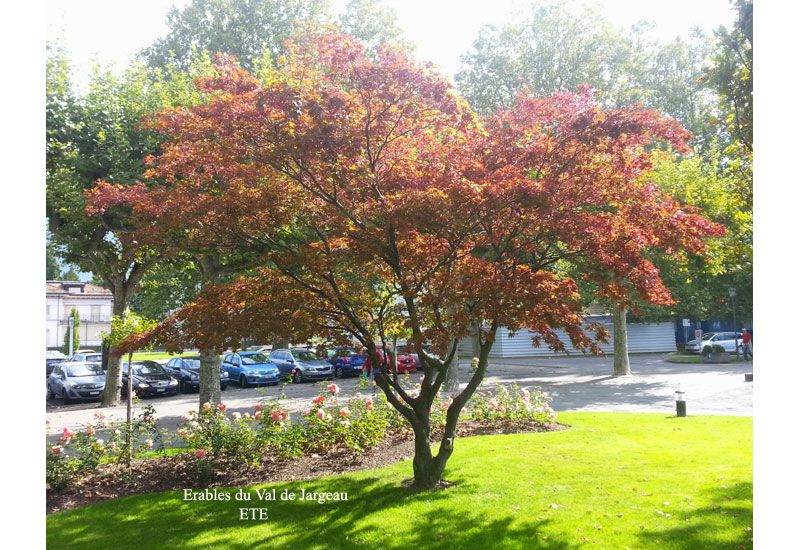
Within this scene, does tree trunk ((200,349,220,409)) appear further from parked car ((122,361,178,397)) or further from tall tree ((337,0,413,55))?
tall tree ((337,0,413,55))

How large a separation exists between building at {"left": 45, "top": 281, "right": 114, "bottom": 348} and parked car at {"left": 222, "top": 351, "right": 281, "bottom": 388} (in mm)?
28620

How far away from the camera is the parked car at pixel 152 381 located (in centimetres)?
1661

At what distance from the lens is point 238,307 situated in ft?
18.4

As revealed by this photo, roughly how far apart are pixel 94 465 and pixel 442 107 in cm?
585

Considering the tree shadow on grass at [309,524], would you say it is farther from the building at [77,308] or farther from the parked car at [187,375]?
the building at [77,308]

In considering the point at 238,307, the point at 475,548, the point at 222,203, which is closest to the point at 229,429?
the point at 238,307

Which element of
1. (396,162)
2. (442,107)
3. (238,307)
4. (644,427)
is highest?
(442,107)

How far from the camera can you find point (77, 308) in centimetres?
4531

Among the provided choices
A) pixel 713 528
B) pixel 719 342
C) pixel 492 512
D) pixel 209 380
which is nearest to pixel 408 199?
pixel 492 512

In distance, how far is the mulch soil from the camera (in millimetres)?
6266

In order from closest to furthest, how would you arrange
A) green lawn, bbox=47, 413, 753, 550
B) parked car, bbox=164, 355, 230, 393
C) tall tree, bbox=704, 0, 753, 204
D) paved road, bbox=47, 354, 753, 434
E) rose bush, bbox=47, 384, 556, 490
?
green lawn, bbox=47, 413, 753, 550 → rose bush, bbox=47, 384, 556, 490 → tall tree, bbox=704, 0, 753, 204 → paved road, bbox=47, 354, 753, 434 → parked car, bbox=164, 355, 230, 393

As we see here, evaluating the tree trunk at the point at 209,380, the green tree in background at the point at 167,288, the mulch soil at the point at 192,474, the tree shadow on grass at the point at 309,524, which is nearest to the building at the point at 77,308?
the green tree in background at the point at 167,288

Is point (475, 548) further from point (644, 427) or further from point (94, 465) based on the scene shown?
point (644, 427)

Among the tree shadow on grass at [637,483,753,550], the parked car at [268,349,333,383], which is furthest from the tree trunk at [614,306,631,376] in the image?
the tree shadow on grass at [637,483,753,550]
